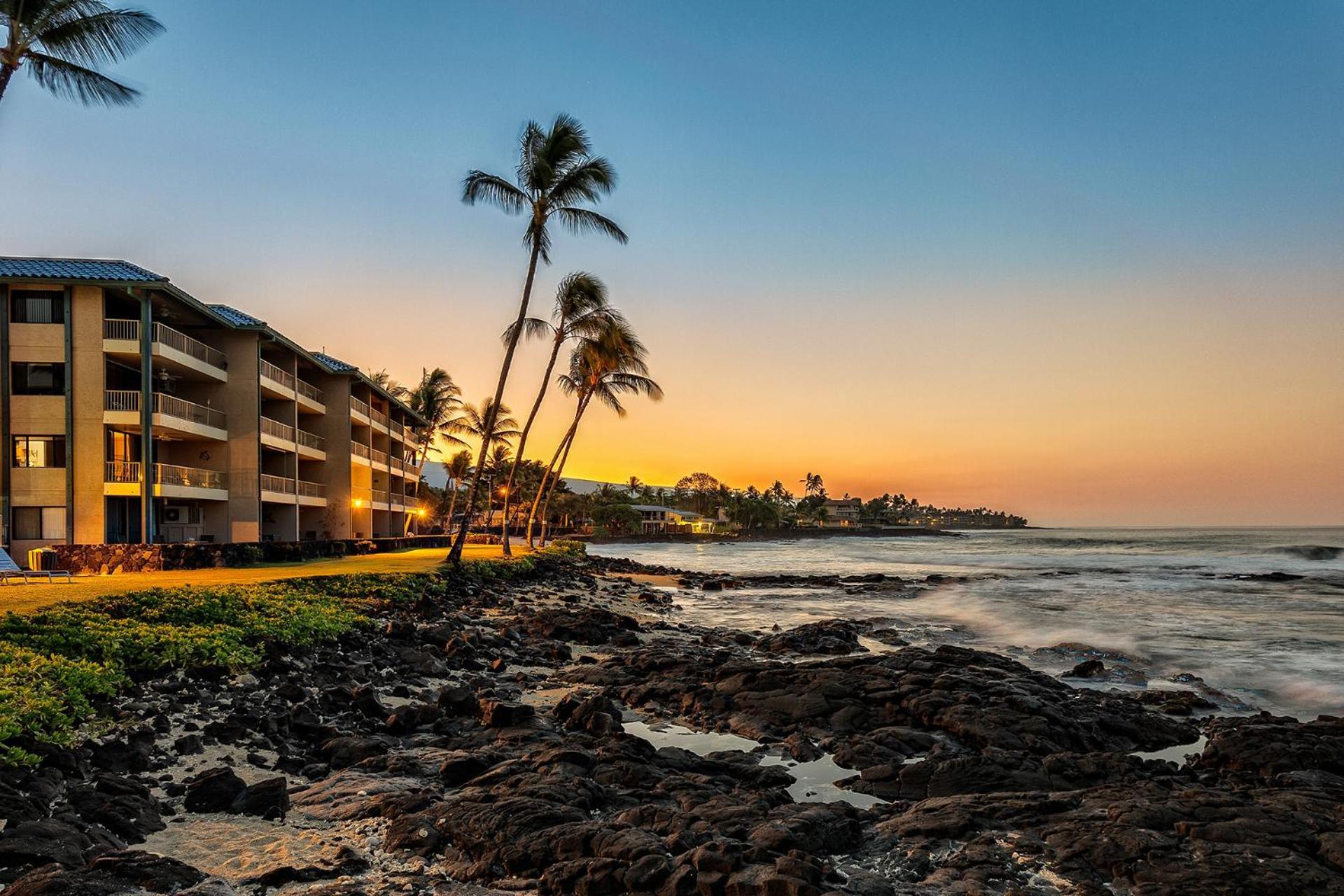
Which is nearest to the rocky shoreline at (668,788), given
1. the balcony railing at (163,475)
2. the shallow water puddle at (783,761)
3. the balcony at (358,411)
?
the shallow water puddle at (783,761)

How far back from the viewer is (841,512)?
185 meters

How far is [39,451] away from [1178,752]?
30121 mm

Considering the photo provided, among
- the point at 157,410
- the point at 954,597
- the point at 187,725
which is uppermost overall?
the point at 157,410

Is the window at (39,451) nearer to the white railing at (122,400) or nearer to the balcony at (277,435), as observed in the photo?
the white railing at (122,400)

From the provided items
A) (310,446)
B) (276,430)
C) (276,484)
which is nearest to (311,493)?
(310,446)

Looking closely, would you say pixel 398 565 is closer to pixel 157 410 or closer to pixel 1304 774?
Result: pixel 157 410

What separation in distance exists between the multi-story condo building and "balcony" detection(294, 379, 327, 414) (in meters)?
0.20

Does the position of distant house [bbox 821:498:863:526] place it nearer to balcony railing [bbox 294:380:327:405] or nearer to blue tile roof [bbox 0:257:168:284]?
balcony railing [bbox 294:380:327:405]

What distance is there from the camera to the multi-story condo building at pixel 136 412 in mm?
24203

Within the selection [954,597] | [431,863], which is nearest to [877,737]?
[431,863]

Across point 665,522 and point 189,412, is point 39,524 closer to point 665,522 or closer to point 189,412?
point 189,412

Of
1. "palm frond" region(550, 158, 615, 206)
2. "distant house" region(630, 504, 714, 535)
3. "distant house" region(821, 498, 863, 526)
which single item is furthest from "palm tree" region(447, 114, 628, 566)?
"distant house" region(821, 498, 863, 526)

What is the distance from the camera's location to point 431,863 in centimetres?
513

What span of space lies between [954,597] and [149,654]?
27230mm
